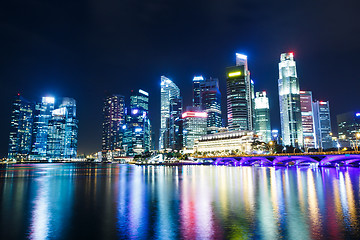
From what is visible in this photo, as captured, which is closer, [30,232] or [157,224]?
[30,232]

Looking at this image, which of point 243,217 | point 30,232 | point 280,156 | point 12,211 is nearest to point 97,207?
point 12,211

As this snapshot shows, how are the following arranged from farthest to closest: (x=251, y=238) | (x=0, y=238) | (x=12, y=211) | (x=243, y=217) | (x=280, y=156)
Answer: (x=280, y=156) < (x=12, y=211) < (x=243, y=217) < (x=0, y=238) < (x=251, y=238)

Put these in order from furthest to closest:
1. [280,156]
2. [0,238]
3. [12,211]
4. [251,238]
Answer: [280,156]
[12,211]
[0,238]
[251,238]

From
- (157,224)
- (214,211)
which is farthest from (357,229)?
(157,224)

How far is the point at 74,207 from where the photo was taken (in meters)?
28.6

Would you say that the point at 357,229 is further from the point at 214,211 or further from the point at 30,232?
the point at 30,232

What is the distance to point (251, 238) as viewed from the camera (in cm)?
1609

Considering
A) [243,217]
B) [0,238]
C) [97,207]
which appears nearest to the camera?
[0,238]

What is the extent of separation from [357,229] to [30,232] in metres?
23.1

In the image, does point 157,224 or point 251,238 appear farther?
point 157,224

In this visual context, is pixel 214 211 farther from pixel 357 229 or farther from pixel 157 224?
pixel 357 229

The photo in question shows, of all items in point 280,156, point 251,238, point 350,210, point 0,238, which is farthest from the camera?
point 280,156

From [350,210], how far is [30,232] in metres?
27.5

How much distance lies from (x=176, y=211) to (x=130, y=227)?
6.71 meters
